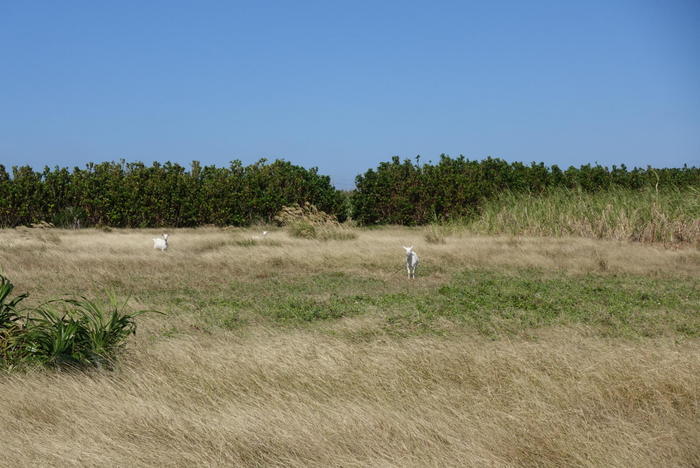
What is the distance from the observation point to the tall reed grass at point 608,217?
16719mm

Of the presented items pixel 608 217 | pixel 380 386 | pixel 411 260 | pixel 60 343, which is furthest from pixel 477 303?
pixel 608 217

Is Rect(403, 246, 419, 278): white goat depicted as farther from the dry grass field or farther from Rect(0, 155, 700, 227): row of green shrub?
Rect(0, 155, 700, 227): row of green shrub

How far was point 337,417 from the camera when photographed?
4.11 meters

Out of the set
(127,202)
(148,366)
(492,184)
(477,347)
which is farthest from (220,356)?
(492,184)

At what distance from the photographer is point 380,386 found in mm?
4812

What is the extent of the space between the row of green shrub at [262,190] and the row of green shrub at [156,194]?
4 centimetres

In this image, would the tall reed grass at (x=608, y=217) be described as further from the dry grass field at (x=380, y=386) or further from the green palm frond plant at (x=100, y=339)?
the green palm frond plant at (x=100, y=339)

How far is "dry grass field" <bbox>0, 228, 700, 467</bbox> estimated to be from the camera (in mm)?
3684

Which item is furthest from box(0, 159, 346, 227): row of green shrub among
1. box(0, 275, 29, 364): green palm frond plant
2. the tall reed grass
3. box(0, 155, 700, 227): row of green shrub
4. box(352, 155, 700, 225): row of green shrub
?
box(0, 275, 29, 364): green palm frond plant

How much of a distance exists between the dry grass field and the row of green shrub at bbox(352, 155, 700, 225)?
15766 mm

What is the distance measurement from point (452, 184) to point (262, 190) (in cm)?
746

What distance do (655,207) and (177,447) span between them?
1617 centimetres

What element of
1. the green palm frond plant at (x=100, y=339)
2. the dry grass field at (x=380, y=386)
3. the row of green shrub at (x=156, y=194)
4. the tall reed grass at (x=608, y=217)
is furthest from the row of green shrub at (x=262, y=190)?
the green palm frond plant at (x=100, y=339)

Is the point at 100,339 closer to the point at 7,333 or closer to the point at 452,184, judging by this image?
the point at 7,333
